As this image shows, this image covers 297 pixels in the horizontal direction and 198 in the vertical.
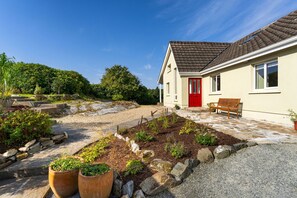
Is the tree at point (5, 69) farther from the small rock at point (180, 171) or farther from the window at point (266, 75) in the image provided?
the window at point (266, 75)

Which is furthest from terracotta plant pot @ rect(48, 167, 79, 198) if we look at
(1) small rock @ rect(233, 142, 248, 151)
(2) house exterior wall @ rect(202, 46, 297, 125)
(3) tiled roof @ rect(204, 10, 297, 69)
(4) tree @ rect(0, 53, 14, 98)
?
(3) tiled roof @ rect(204, 10, 297, 69)

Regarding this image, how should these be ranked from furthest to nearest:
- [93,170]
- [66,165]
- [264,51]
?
1. [264,51]
2. [66,165]
3. [93,170]

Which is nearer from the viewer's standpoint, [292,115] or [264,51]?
[292,115]

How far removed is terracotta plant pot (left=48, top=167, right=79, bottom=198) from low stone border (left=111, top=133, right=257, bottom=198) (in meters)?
0.72

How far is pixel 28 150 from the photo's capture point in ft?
15.7

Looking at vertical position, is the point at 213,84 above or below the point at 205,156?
above

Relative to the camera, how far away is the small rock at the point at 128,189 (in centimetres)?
274

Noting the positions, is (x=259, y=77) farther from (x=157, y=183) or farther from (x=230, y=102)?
(x=157, y=183)

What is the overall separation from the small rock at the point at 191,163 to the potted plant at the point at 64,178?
2.11 meters

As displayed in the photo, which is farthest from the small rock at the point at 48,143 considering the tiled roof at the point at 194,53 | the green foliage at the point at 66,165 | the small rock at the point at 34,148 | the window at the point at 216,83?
the window at the point at 216,83

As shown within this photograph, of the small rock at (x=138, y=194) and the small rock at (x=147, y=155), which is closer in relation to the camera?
the small rock at (x=138, y=194)

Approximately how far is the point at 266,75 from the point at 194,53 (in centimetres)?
782

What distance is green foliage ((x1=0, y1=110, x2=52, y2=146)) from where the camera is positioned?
16.4 ft

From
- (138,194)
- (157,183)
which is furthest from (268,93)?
(138,194)
